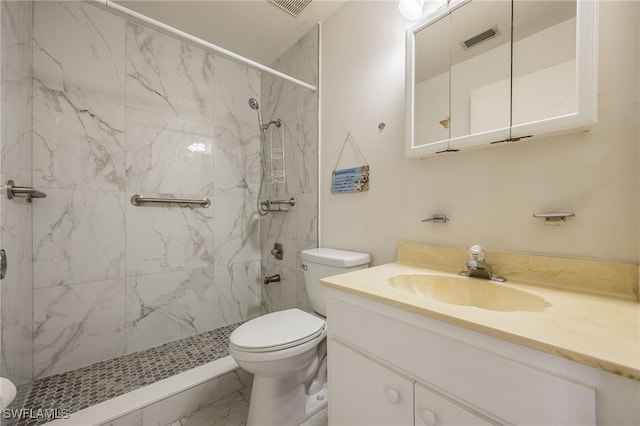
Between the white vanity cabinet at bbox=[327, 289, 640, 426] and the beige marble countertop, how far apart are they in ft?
0.09

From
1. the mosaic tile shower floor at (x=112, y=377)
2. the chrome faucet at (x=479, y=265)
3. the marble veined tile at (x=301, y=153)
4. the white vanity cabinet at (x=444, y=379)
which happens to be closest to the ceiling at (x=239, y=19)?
the marble veined tile at (x=301, y=153)

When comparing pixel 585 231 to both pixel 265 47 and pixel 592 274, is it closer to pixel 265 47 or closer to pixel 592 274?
pixel 592 274

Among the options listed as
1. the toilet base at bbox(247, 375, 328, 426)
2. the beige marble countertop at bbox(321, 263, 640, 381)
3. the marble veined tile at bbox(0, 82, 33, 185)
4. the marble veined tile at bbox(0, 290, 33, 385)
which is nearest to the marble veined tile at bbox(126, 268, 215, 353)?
the marble veined tile at bbox(0, 290, 33, 385)

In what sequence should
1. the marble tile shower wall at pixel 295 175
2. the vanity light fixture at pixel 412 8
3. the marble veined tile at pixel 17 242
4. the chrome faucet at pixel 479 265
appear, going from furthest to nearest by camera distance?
the marble tile shower wall at pixel 295 175
the vanity light fixture at pixel 412 8
the marble veined tile at pixel 17 242
the chrome faucet at pixel 479 265

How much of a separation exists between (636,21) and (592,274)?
72cm

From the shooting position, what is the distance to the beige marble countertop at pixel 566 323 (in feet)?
1.47

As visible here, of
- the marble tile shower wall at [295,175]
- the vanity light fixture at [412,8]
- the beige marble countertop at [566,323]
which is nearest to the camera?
the beige marble countertop at [566,323]

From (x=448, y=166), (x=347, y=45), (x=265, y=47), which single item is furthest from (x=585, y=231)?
Answer: (x=265, y=47)

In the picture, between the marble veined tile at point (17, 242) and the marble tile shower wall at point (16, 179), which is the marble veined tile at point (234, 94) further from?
the marble veined tile at point (17, 242)

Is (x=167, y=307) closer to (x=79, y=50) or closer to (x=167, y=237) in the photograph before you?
(x=167, y=237)

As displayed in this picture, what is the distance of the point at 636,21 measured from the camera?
733mm

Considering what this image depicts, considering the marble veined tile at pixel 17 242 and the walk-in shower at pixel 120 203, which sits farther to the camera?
the walk-in shower at pixel 120 203

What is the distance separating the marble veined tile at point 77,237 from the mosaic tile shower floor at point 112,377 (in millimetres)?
506

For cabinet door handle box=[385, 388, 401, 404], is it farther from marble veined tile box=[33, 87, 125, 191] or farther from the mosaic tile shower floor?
marble veined tile box=[33, 87, 125, 191]
